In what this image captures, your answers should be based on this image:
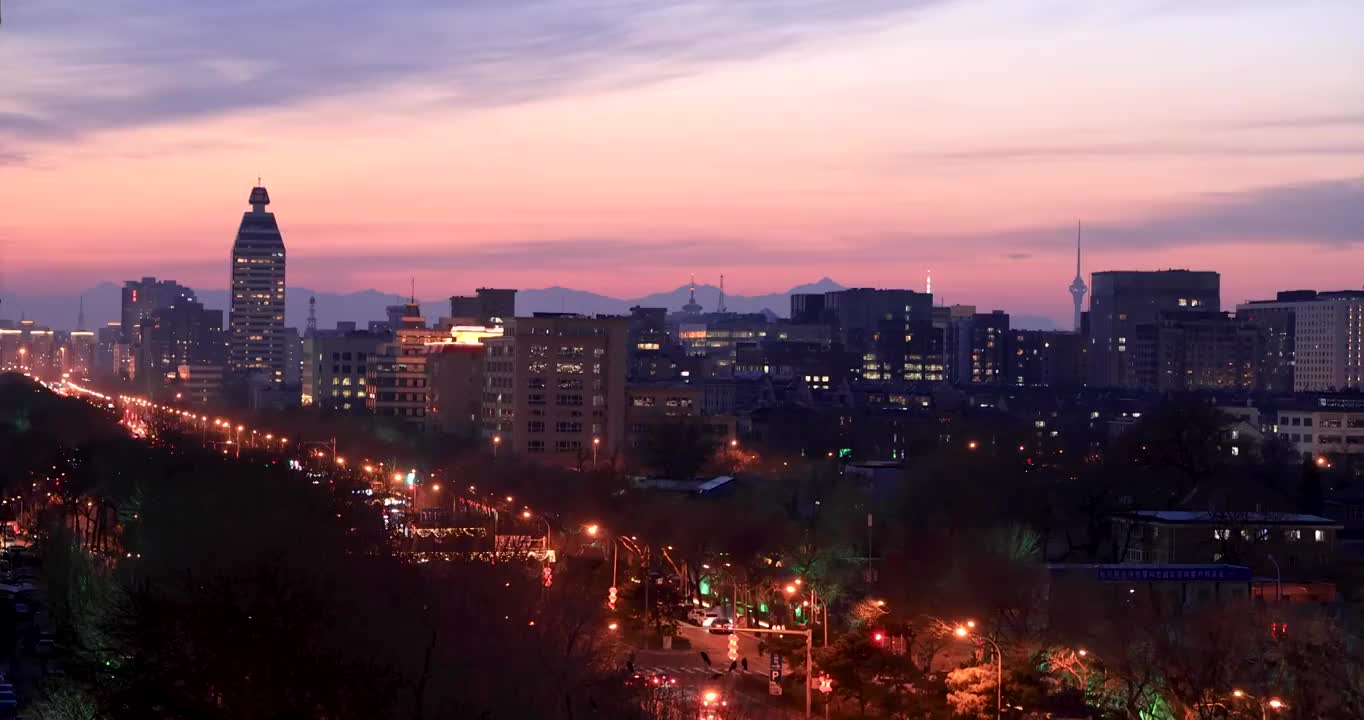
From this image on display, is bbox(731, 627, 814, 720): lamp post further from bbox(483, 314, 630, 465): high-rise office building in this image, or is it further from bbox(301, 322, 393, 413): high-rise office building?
bbox(301, 322, 393, 413): high-rise office building

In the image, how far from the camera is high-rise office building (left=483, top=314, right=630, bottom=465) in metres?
99.0

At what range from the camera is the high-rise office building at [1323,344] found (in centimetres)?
19300

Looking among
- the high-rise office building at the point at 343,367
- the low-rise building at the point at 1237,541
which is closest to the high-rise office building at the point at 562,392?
the low-rise building at the point at 1237,541

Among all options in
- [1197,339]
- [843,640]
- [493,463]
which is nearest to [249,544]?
[843,640]

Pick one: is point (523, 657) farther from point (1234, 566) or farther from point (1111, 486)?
point (1111, 486)

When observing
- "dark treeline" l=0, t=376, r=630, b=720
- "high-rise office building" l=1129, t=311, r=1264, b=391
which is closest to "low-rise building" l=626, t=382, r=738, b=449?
"dark treeline" l=0, t=376, r=630, b=720

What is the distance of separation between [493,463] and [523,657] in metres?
51.3

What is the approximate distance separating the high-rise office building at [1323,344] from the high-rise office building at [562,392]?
110 m

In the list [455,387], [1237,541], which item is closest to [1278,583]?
[1237,541]

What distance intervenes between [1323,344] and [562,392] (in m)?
119

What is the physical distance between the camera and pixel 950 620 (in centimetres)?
3856

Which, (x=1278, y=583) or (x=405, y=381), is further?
(x=405, y=381)

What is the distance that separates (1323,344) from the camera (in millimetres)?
196625

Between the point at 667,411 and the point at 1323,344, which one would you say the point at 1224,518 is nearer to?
the point at 667,411
